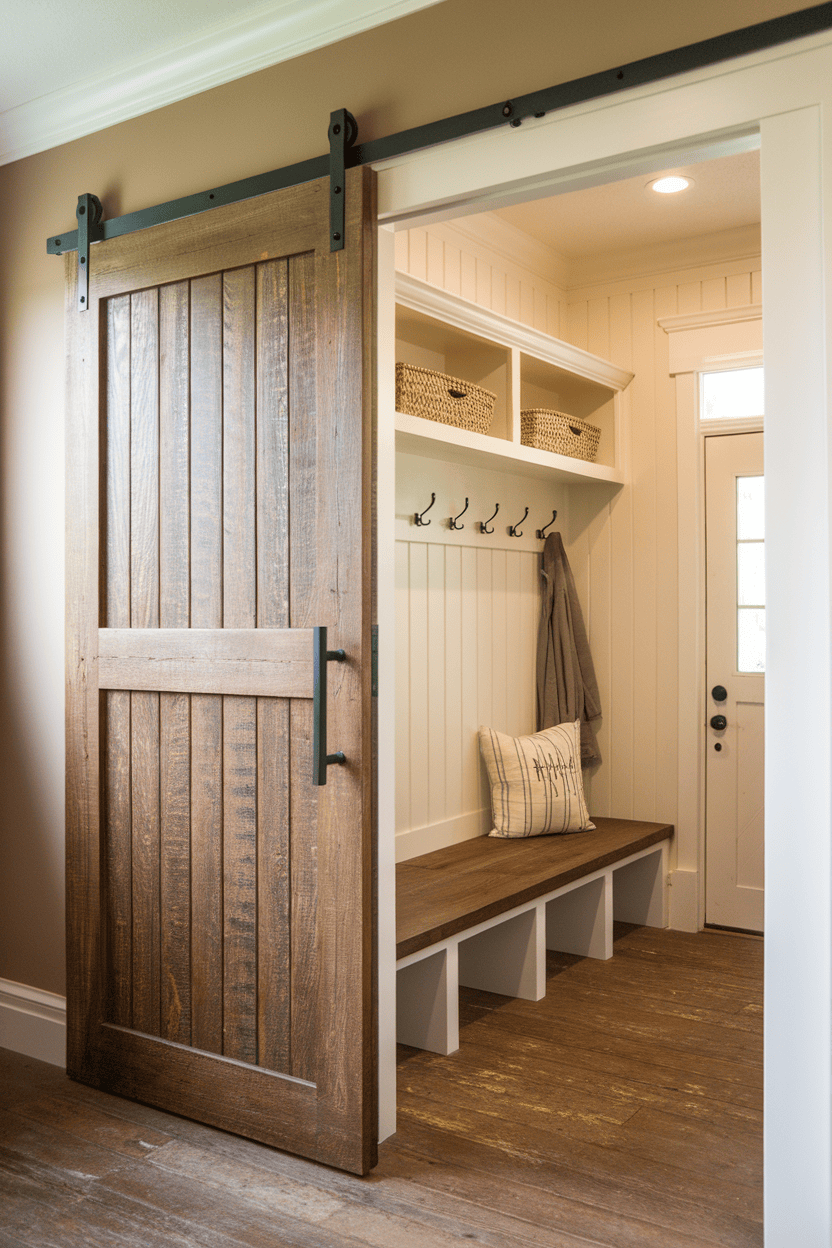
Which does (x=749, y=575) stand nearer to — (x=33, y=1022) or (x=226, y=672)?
(x=226, y=672)

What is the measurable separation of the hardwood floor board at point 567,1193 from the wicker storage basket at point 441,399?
2.00 meters

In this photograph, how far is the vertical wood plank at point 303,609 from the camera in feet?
7.42

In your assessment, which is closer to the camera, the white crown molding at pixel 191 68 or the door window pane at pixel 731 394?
the white crown molding at pixel 191 68

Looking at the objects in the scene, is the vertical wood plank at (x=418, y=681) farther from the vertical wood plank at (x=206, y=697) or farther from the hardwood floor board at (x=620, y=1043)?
the vertical wood plank at (x=206, y=697)

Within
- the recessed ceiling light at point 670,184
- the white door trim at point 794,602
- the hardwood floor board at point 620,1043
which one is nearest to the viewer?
the white door trim at point 794,602

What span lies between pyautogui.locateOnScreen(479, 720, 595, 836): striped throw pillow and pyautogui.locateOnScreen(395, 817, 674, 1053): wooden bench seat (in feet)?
0.21

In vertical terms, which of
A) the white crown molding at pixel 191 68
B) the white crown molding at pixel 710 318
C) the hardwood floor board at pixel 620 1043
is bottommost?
the hardwood floor board at pixel 620 1043

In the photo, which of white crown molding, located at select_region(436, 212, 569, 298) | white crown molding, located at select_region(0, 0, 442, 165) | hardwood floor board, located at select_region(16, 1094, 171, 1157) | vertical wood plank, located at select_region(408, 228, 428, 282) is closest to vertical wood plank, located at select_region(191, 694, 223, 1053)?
hardwood floor board, located at select_region(16, 1094, 171, 1157)

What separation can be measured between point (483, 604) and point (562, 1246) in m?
2.29

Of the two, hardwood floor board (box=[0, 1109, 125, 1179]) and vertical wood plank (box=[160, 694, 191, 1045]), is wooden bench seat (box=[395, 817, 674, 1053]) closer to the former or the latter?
vertical wood plank (box=[160, 694, 191, 1045])

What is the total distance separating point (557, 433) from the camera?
12.5 ft

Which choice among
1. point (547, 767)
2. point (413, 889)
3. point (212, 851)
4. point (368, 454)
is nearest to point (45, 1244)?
point (212, 851)

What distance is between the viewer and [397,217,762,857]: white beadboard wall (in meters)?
3.90

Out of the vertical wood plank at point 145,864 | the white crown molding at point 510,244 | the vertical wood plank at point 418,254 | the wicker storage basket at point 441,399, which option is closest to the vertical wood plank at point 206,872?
the vertical wood plank at point 145,864
